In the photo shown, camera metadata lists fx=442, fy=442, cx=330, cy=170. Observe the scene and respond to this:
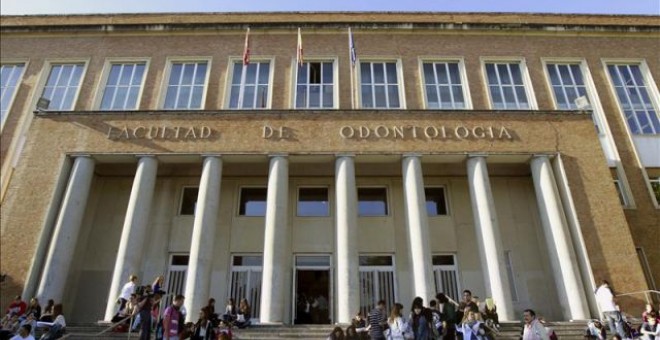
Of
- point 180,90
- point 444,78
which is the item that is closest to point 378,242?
point 444,78

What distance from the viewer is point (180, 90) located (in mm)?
20172

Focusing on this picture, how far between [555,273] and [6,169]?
2191 cm

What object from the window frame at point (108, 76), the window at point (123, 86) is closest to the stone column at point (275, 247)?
the window frame at point (108, 76)

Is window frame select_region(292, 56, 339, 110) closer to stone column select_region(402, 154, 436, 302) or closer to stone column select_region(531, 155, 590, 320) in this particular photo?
stone column select_region(402, 154, 436, 302)

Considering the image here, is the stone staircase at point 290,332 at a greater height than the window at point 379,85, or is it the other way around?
the window at point 379,85

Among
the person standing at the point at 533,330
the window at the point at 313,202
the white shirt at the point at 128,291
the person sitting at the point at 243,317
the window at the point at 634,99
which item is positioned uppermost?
the window at the point at 634,99

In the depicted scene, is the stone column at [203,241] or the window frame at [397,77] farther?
the window frame at [397,77]

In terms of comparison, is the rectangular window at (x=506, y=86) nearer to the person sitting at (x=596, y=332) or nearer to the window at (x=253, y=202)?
the person sitting at (x=596, y=332)

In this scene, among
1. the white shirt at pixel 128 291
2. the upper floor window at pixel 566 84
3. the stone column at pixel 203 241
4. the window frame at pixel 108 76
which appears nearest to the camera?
the white shirt at pixel 128 291

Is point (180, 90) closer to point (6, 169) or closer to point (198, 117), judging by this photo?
point (198, 117)

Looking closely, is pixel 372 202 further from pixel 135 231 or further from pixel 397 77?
pixel 135 231

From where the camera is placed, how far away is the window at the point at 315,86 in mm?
19766

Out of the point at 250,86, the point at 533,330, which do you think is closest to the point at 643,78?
the point at 533,330

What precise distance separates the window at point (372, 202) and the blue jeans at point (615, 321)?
27.3 ft
